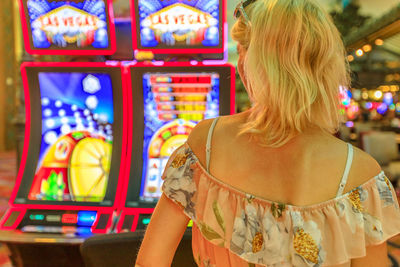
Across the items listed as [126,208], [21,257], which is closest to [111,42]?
[126,208]

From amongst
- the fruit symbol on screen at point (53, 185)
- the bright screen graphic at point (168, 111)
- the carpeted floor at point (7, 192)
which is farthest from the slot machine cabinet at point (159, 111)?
the carpeted floor at point (7, 192)

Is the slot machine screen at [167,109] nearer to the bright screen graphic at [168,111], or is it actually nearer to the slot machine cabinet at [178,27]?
the bright screen graphic at [168,111]

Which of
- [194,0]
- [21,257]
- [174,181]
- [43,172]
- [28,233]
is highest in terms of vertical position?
[194,0]

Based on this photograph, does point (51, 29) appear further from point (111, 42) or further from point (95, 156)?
point (95, 156)

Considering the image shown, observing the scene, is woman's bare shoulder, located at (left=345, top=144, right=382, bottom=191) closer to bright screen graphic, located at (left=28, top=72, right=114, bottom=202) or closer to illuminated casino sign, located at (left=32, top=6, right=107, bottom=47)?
bright screen graphic, located at (left=28, top=72, right=114, bottom=202)

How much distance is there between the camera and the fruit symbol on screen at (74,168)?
7.02 feet

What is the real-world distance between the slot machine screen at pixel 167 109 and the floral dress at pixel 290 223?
3.83 feet

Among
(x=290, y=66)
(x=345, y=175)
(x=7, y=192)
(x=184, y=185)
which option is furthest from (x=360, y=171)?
(x=7, y=192)

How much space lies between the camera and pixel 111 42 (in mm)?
2133

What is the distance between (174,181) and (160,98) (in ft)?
4.00

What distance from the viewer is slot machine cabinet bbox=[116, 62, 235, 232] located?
205cm

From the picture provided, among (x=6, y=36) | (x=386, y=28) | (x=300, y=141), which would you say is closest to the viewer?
(x=300, y=141)

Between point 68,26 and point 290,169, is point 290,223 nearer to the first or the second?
point 290,169

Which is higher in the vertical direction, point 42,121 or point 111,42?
point 111,42
